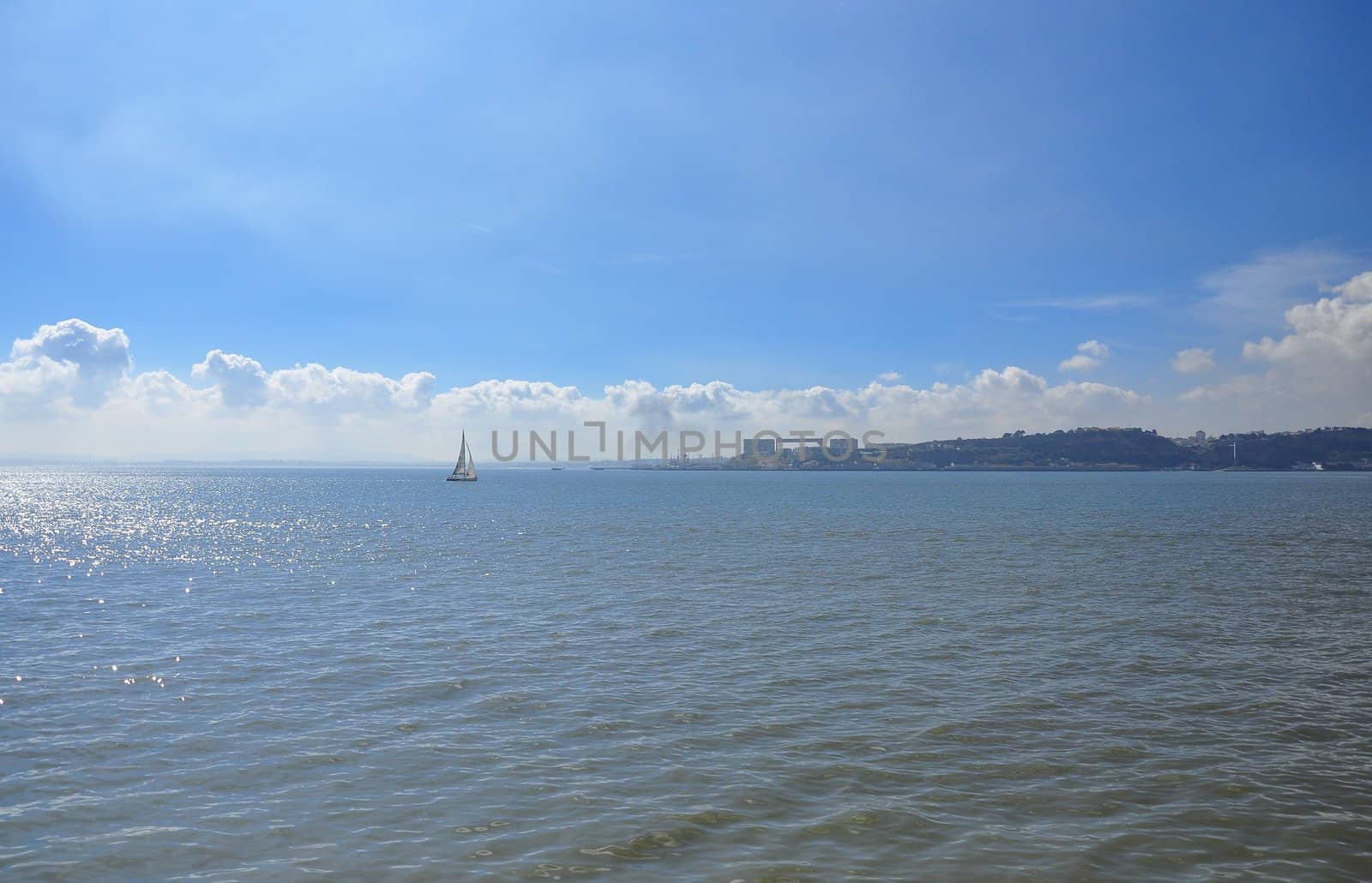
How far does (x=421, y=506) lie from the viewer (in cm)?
13262

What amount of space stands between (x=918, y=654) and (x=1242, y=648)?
40.8 ft

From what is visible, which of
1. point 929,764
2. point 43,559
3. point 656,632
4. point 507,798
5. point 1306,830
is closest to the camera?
point 1306,830

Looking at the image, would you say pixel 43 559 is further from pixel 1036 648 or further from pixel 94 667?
pixel 1036 648

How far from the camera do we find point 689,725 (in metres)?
20.0

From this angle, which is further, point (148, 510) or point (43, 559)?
point (148, 510)

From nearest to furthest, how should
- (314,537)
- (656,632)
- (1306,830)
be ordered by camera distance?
(1306,830) < (656,632) < (314,537)

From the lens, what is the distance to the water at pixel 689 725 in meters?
13.6

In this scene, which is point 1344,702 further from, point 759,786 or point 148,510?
point 148,510

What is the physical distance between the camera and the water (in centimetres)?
1359

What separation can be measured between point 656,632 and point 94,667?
19494 mm

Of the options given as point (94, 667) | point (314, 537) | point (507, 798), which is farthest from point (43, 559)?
point (507, 798)

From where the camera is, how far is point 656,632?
1232 inches

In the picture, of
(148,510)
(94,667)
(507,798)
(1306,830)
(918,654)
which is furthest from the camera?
(148,510)

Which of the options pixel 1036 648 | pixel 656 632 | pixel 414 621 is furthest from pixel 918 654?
pixel 414 621
